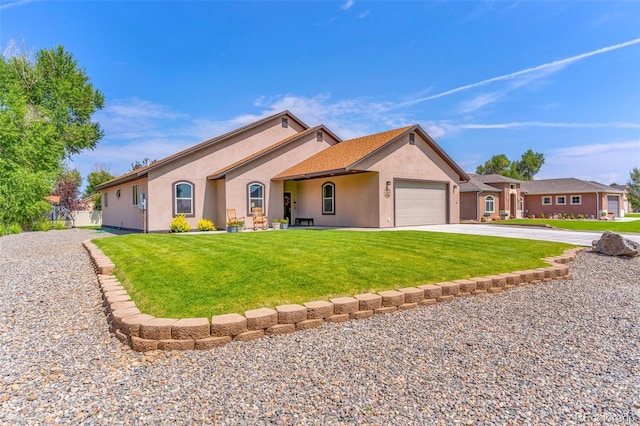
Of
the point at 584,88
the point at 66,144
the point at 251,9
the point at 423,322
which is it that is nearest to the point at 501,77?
the point at 584,88

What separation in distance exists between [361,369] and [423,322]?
62.3 inches

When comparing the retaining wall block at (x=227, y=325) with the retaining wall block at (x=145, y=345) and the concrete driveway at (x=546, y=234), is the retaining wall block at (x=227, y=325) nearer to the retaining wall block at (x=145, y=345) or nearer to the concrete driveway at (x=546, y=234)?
the retaining wall block at (x=145, y=345)

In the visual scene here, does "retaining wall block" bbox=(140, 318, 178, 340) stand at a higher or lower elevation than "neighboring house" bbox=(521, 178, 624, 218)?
lower

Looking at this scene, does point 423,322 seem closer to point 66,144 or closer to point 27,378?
point 27,378

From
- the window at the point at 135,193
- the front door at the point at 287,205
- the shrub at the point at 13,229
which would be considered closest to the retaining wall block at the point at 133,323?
the front door at the point at 287,205

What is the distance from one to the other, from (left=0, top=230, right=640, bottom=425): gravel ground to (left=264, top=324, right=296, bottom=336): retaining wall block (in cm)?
15

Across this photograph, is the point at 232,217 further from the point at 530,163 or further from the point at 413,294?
the point at 530,163

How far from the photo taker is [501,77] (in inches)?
746

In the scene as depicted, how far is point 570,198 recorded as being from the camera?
33.6m

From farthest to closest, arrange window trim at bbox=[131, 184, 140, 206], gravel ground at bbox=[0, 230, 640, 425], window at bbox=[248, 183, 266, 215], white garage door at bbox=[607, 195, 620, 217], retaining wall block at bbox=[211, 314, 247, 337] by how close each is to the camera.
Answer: white garage door at bbox=[607, 195, 620, 217] < window trim at bbox=[131, 184, 140, 206] < window at bbox=[248, 183, 266, 215] < retaining wall block at bbox=[211, 314, 247, 337] < gravel ground at bbox=[0, 230, 640, 425]

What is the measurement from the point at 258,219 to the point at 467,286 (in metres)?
12.0

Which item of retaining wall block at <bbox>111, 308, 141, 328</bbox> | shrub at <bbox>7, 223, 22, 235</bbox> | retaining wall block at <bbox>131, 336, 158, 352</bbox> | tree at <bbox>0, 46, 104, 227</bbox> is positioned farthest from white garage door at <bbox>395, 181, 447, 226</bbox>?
shrub at <bbox>7, 223, 22, 235</bbox>

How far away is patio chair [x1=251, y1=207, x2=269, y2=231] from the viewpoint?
16406mm

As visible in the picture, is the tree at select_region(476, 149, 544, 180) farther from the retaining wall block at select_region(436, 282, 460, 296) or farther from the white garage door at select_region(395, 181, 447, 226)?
the retaining wall block at select_region(436, 282, 460, 296)
